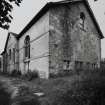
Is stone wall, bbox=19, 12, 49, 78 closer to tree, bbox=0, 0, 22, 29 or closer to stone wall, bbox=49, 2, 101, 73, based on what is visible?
stone wall, bbox=49, 2, 101, 73

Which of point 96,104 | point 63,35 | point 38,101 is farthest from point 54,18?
point 96,104

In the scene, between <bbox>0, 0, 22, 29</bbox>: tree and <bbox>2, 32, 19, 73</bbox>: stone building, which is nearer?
<bbox>0, 0, 22, 29</bbox>: tree

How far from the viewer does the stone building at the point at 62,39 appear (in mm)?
14281

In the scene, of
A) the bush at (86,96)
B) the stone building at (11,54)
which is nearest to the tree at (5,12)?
the bush at (86,96)

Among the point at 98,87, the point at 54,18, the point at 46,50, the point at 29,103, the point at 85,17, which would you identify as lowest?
the point at 29,103

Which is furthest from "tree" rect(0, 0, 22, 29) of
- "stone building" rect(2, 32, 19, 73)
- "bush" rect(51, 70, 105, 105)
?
"stone building" rect(2, 32, 19, 73)

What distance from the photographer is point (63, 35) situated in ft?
50.0

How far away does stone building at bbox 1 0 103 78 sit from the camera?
562 inches

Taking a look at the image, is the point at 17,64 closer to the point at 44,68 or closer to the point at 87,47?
the point at 44,68

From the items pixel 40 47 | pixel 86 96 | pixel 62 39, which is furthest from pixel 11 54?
pixel 86 96

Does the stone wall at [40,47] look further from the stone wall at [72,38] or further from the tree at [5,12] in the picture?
the tree at [5,12]

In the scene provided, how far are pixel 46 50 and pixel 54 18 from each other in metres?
3.37

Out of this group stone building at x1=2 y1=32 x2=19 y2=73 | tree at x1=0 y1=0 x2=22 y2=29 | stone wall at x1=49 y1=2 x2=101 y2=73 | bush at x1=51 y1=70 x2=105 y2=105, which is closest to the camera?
bush at x1=51 y1=70 x2=105 y2=105

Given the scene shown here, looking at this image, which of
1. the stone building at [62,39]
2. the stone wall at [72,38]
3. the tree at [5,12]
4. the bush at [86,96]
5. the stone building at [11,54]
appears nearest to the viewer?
the bush at [86,96]
